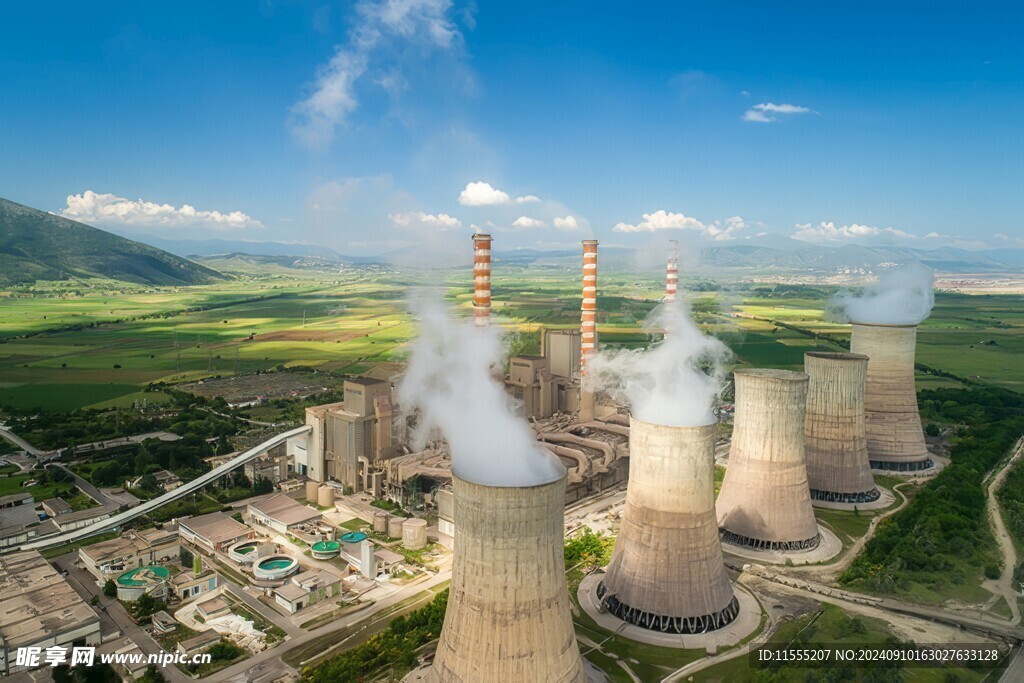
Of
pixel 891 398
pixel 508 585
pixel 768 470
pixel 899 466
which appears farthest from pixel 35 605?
pixel 899 466

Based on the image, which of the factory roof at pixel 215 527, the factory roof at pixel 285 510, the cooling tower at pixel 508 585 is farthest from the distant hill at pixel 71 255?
the cooling tower at pixel 508 585

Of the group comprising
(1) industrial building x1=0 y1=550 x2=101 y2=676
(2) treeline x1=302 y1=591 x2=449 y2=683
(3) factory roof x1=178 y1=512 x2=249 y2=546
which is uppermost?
(1) industrial building x1=0 y1=550 x2=101 y2=676

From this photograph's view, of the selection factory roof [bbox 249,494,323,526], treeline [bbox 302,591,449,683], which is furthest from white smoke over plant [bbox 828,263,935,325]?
factory roof [bbox 249,494,323,526]

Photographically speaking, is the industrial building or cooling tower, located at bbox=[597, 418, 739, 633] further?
the industrial building

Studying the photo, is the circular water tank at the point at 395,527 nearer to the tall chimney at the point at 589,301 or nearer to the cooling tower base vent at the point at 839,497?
the tall chimney at the point at 589,301

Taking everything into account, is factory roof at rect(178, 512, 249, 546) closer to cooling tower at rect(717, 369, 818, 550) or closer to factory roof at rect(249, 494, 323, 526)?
factory roof at rect(249, 494, 323, 526)

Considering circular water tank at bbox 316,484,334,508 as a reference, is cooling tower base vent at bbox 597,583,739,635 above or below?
above

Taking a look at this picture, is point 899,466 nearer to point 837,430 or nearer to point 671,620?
point 837,430
